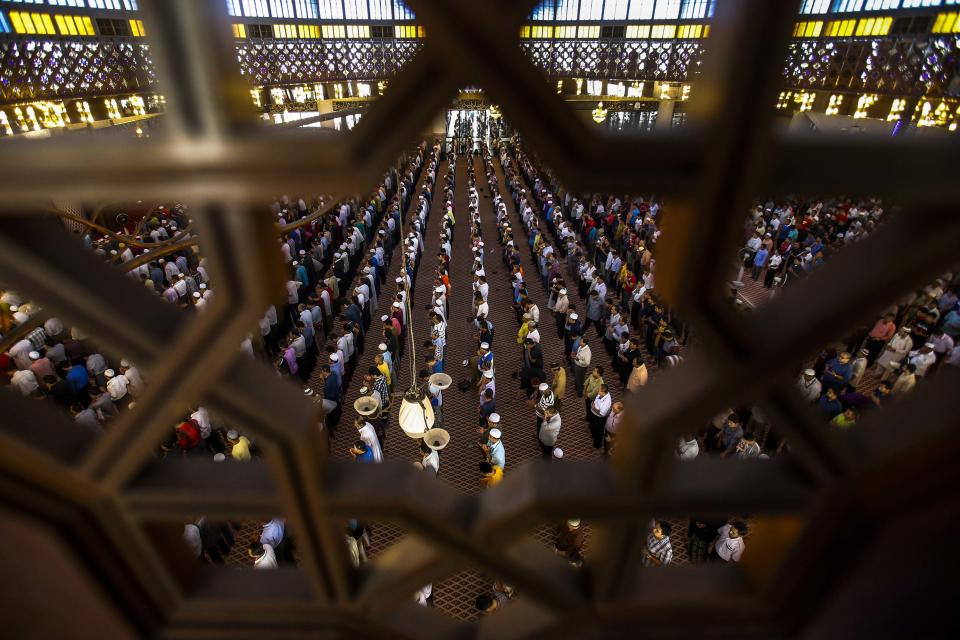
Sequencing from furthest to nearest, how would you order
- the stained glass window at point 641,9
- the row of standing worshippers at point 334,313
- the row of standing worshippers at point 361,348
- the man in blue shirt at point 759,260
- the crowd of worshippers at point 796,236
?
the stained glass window at point 641,9 → the man in blue shirt at point 759,260 → the crowd of worshippers at point 796,236 → the row of standing worshippers at point 334,313 → the row of standing worshippers at point 361,348

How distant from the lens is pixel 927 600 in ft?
3.88

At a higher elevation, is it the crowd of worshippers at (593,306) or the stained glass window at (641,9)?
the stained glass window at (641,9)

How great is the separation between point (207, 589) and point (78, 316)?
920 millimetres

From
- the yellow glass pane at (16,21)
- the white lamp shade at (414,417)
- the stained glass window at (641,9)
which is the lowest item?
the white lamp shade at (414,417)

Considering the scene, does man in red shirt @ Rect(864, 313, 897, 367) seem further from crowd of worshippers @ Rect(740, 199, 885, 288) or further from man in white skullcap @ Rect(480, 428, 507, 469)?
man in white skullcap @ Rect(480, 428, 507, 469)

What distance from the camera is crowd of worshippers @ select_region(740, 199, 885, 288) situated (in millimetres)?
12547

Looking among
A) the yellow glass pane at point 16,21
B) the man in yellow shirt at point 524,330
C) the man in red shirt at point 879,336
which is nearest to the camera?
the man in red shirt at point 879,336

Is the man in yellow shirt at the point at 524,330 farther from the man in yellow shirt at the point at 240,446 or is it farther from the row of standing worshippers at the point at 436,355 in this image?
the man in yellow shirt at the point at 240,446

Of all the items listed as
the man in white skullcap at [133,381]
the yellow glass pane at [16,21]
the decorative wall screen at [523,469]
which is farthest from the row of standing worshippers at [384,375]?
the yellow glass pane at [16,21]

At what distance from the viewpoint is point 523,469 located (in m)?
1.20

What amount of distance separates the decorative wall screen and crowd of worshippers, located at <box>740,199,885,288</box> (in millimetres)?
11898

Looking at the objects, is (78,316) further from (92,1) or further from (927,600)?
(92,1)

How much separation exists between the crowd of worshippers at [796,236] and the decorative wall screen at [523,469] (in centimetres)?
1190

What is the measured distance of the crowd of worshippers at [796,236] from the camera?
1255 centimetres
